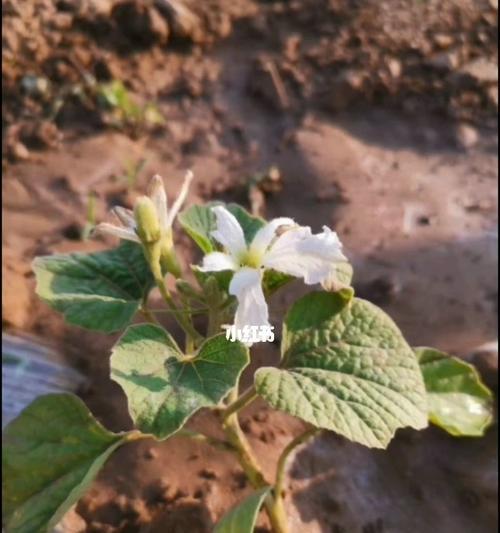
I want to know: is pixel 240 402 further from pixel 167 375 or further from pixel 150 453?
pixel 150 453

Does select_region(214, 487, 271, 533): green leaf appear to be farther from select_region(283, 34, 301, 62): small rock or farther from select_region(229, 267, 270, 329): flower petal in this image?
select_region(283, 34, 301, 62): small rock

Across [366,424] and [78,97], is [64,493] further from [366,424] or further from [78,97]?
[78,97]

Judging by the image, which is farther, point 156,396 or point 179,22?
point 179,22

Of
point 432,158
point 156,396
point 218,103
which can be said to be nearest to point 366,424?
point 156,396

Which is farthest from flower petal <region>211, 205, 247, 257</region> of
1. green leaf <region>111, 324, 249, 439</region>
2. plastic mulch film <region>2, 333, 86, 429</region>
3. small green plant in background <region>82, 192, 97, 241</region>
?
small green plant in background <region>82, 192, 97, 241</region>

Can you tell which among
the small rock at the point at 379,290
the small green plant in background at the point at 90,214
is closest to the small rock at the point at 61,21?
the small green plant in background at the point at 90,214

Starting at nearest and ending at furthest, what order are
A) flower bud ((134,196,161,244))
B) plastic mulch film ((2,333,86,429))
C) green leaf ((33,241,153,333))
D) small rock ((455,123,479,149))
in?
1. flower bud ((134,196,161,244))
2. green leaf ((33,241,153,333))
3. plastic mulch film ((2,333,86,429))
4. small rock ((455,123,479,149))

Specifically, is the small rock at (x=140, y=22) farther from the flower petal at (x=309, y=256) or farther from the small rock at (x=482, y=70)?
the flower petal at (x=309, y=256)
